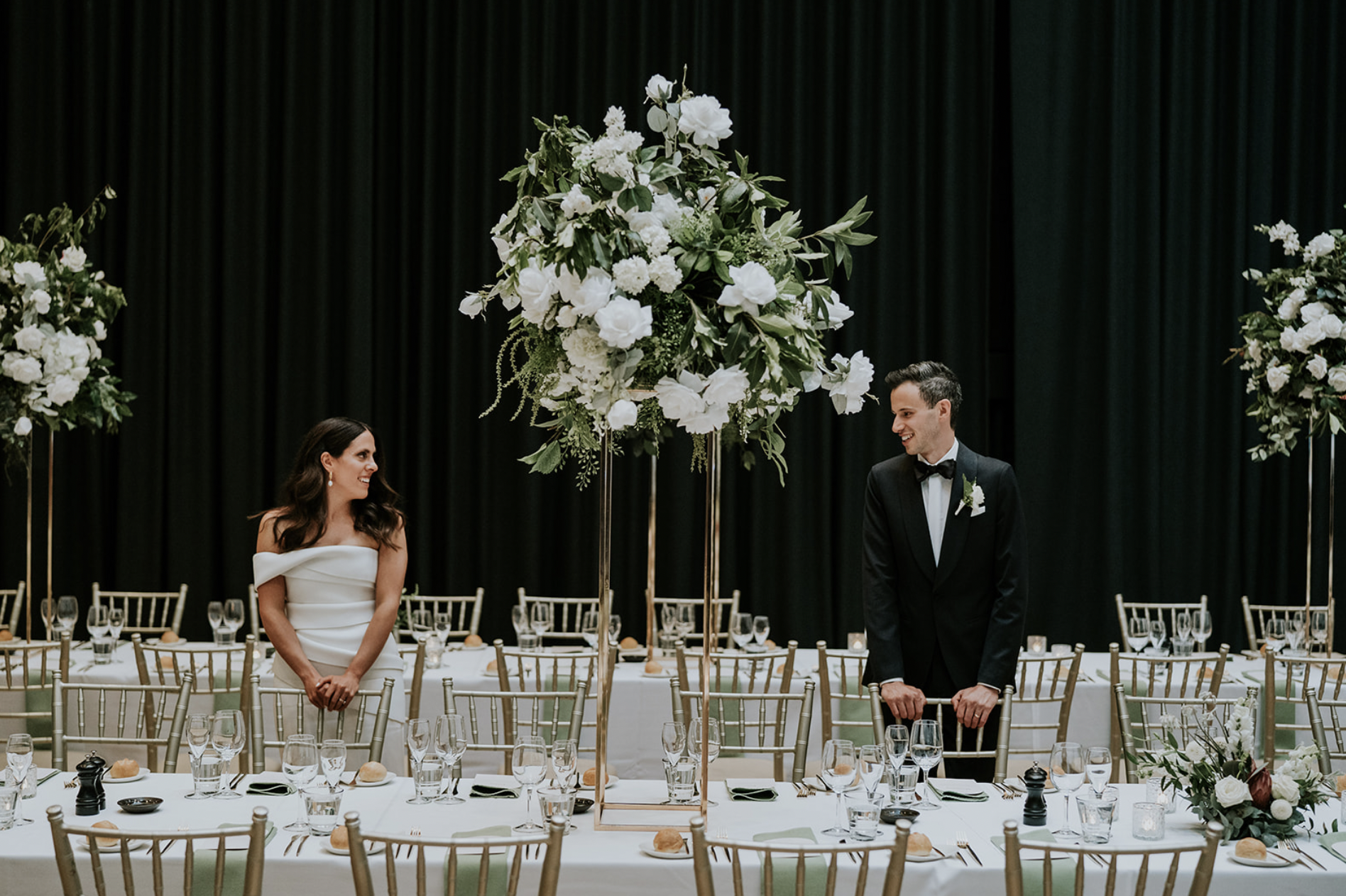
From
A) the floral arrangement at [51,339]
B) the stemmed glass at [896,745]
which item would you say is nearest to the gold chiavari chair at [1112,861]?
the stemmed glass at [896,745]

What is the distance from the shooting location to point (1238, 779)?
10.9 ft

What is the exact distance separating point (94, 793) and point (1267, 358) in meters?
5.76

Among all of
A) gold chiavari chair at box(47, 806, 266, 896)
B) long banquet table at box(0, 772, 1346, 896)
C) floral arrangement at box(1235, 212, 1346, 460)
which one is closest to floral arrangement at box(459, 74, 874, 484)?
long banquet table at box(0, 772, 1346, 896)

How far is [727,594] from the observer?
29.5 ft

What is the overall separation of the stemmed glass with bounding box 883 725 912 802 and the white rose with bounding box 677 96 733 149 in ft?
5.04

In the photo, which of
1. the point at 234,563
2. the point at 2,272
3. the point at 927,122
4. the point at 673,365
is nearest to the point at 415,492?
the point at 234,563

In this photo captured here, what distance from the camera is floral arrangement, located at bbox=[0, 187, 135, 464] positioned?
257 inches

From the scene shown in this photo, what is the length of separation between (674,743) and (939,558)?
5.04ft

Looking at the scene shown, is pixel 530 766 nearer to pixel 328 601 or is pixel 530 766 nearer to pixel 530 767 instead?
pixel 530 767

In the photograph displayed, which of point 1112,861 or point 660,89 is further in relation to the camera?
point 660,89

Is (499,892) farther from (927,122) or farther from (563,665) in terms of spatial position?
(927,122)

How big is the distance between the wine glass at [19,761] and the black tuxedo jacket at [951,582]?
2.59m

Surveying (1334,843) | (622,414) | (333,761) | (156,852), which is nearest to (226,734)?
(333,761)

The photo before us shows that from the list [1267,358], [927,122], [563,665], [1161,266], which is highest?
[927,122]
